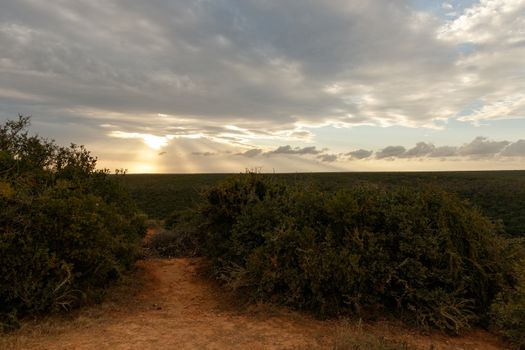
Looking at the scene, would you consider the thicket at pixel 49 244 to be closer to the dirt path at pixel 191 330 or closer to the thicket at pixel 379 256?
the dirt path at pixel 191 330

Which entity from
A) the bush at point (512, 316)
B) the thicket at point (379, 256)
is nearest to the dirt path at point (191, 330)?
the bush at point (512, 316)

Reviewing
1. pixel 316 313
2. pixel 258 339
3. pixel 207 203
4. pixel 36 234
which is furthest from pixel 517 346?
pixel 36 234

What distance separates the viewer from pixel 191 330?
6.43 metres

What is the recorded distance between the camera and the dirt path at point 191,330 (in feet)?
19.1

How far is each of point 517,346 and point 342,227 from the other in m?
3.38

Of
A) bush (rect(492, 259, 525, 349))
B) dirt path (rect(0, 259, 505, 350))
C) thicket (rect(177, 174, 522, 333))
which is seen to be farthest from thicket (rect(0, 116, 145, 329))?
bush (rect(492, 259, 525, 349))

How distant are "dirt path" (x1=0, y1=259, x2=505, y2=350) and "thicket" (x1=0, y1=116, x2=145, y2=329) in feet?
1.51

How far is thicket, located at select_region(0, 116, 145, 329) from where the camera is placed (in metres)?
6.65

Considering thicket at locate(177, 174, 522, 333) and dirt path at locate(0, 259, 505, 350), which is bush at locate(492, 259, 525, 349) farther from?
thicket at locate(177, 174, 522, 333)

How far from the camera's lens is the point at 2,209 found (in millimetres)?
7012

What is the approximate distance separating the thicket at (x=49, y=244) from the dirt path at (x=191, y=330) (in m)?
0.46

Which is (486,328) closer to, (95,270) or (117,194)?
(95,270)

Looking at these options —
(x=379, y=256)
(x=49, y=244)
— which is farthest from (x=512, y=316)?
(x=49, y=244)

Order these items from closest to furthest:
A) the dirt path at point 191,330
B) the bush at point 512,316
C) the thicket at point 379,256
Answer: the dirt path at point 191,330, the bush at point 512,316, the thicket at point 379,256
